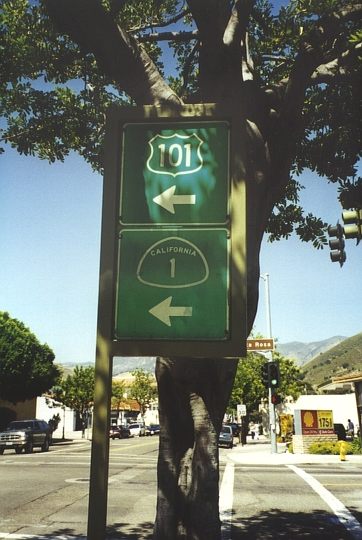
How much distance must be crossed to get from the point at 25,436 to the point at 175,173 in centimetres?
3034

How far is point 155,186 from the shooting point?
376cm

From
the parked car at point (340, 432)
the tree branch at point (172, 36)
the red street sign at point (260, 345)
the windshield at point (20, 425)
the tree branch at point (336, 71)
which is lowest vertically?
the parked car at point (340, 432)

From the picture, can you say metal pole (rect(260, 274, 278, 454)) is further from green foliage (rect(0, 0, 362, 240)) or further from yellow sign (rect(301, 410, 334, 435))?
green foliage (rect(0, 0, 362, 240))

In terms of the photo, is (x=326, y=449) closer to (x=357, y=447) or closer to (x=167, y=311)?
(x=357, y=447)

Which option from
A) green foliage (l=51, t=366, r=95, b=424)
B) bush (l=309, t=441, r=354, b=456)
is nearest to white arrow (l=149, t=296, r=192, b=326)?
bush (l=309, t=441, r=354, b=456)

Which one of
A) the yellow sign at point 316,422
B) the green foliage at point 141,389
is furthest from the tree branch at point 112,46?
the green foliage at point 141,389

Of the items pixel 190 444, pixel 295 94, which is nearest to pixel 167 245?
→ pixel 190 444

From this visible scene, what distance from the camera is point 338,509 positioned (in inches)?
474

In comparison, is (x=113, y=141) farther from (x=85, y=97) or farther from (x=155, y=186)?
(x=85, y=97)

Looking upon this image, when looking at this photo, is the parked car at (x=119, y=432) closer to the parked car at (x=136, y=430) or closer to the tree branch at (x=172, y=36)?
the parked car at (x=136, y=430)

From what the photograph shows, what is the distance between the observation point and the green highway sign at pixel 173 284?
3.48 meters

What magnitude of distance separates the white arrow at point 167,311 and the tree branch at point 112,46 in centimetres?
273

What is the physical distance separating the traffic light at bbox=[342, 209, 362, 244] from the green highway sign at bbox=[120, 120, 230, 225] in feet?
21.3

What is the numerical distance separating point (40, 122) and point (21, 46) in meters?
1.58
